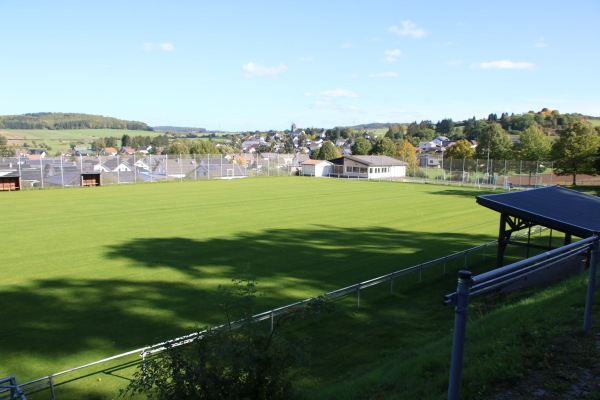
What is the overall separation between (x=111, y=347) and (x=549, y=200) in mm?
15178

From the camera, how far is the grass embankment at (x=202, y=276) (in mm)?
9477

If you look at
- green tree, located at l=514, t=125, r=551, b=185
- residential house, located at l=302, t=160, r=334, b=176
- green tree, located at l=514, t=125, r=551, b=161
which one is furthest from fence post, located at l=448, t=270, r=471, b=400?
green tree, located at l=514, t=125, r=551, b=161

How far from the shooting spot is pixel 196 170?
63094mm

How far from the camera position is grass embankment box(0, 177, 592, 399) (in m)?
9.48

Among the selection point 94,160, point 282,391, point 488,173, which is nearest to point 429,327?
point 282,391

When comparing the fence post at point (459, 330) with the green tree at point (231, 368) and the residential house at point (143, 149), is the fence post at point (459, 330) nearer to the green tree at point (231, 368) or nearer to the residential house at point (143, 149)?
the green tree at point (231, 368)

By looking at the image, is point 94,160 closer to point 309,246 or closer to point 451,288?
point 309,246

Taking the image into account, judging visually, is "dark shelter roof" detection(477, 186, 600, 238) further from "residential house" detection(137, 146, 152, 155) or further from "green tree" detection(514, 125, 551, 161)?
"residential house" detection(137, 146, 152, 155)

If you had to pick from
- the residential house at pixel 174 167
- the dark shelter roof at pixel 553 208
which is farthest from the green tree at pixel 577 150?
the residential house at pixel 174 167

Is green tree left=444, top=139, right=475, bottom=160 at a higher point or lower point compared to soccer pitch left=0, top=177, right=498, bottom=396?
higher

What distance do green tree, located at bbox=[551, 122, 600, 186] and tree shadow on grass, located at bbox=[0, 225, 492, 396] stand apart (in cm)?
4539

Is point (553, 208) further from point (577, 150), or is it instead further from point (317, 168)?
point (317, 168)

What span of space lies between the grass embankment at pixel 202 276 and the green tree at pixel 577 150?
33982 millimetres

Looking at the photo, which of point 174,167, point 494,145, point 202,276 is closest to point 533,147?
point 494,145
